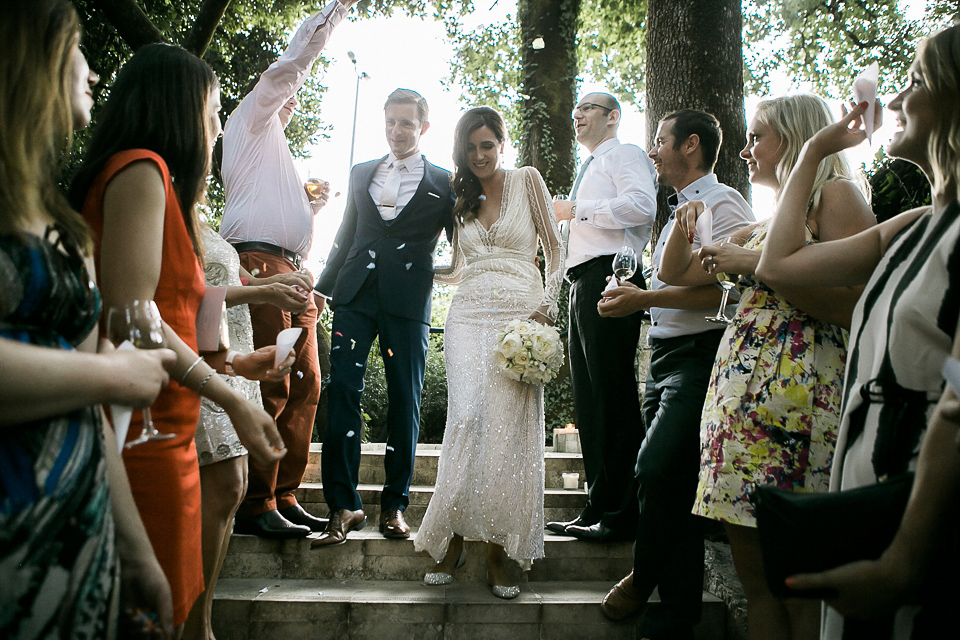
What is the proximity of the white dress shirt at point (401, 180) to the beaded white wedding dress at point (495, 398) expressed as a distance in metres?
0.42

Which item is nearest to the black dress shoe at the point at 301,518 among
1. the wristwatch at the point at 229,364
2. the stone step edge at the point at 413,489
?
the stone step edge at the point at 413,489

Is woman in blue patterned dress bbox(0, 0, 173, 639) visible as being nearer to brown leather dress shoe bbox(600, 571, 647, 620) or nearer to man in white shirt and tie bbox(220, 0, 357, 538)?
brown leather dress shoe bbox(600, 571, 647, 620)

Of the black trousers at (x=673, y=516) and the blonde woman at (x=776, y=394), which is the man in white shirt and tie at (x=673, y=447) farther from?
the blonde woman at (x=776, y=394)

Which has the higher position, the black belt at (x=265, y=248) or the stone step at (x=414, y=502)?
the black belt at (x=265, y=248)

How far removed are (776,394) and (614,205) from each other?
202cm

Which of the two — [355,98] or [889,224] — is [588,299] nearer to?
[889,224]

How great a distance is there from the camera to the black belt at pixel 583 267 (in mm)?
4242

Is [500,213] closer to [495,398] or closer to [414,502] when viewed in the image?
[495,398]

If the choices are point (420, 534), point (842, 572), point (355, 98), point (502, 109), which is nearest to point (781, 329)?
point (842, 572)

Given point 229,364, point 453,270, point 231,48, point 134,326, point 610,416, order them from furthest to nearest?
point 231,48
point 453,270
point 610,416
point 229,364
point 134,326

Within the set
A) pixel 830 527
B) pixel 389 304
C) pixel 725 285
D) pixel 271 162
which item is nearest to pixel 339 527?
pixel 389 304

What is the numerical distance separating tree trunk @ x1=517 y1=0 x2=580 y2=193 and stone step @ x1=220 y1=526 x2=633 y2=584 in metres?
5.49

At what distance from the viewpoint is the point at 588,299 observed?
419 cm

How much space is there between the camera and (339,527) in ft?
12.8
